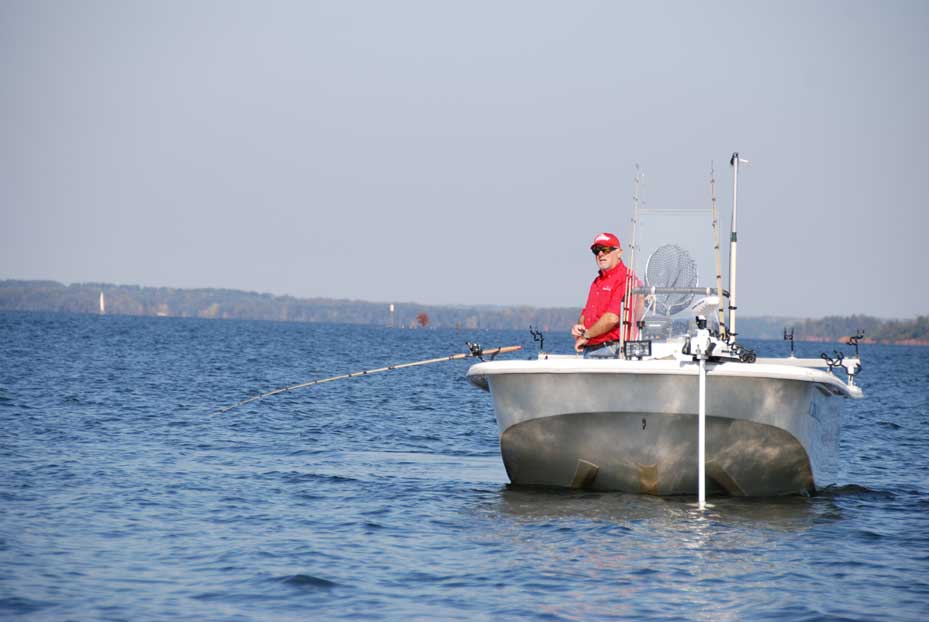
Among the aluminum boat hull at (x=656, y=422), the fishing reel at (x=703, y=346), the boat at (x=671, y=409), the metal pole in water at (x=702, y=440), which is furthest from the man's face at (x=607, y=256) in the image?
the metal pole in water at (x=702, y=440)

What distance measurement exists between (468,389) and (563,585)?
26.3 m

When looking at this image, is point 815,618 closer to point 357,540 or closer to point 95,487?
point 357,540

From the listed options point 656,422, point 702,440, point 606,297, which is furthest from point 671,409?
point 606,297

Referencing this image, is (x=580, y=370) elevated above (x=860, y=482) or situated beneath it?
elevated above

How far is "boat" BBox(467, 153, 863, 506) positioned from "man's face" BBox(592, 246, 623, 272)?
1.33ft

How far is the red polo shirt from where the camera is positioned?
1262 centimetres

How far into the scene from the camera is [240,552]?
31.6ft

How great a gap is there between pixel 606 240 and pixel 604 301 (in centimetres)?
59

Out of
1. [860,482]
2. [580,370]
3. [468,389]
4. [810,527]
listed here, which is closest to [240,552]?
[580,370]

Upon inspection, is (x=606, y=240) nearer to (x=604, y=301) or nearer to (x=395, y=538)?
(x=604, y=301)

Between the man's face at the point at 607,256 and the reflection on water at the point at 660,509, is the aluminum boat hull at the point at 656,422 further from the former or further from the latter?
the man's face at the point at 607,256

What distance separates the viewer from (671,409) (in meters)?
11.1

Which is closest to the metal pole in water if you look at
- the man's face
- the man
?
the man

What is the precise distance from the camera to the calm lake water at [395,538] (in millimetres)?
8234
